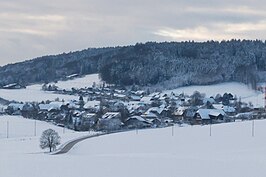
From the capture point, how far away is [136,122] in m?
67.0

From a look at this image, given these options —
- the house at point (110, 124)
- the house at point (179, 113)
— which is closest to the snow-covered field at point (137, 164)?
the house at point (110, 124)

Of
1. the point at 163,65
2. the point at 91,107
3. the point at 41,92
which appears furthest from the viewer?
the point at 163,65

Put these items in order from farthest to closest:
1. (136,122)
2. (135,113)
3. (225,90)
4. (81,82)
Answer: (81,82) < (225,90) < (135,113) < (136,122)

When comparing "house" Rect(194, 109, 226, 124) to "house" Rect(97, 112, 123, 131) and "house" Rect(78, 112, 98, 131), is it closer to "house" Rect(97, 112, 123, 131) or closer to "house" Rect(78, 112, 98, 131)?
"house" Rect(97, 112, 123, 131)

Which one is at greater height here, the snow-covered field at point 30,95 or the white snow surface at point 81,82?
the white snow surface at point 81,82

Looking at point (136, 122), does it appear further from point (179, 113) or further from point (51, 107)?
point (51, 107)

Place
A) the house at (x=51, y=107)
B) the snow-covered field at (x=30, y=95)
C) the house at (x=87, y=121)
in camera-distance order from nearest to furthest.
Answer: the house at (x=87, y=121) < the house at (x=51, y=107) < the snow-covered field at (x=30, y=95)

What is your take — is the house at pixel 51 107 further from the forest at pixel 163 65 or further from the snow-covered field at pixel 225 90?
the forest at pixel 163 65

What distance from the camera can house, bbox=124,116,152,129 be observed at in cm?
6532

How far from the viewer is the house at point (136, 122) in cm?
6532

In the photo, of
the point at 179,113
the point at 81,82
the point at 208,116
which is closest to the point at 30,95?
the point at 81,82

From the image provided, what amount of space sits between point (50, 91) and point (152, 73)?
26.0 metres

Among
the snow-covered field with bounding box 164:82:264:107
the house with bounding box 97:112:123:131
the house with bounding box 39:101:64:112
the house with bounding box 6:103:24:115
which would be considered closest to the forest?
the snow-covered field with bounding box 164:82:264:107

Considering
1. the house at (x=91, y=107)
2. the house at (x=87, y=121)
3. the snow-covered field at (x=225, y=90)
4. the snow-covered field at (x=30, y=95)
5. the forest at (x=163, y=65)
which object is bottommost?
the house at (x=87, y=121)
